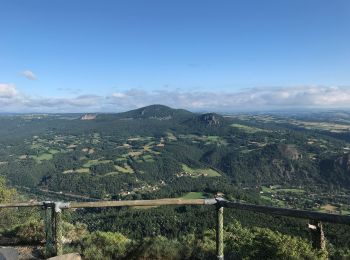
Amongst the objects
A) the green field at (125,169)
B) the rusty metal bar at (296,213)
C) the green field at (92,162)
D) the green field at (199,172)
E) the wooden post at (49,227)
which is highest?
the rusty metal bar at (296,213)

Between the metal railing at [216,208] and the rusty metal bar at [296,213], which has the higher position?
the rusty metal bar at [296,213]

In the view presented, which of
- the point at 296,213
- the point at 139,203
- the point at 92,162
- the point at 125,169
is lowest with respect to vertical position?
the point at 125,169

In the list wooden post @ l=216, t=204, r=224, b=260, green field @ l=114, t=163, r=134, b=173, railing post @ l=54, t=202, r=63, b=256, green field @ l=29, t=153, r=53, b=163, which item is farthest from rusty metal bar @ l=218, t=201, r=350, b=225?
green field @ l=29, t=153, r=53, b=163

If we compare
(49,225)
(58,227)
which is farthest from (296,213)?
(49,225)

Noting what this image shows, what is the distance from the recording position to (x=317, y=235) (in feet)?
18.5

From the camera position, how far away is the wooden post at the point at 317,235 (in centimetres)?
555

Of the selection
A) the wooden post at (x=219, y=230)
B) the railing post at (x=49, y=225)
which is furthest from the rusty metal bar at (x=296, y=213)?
the railing post at (x=49, y=225)

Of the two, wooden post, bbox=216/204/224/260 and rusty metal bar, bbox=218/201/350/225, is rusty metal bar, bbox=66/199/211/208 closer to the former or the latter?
wooden post, bbox=216/204/224/260

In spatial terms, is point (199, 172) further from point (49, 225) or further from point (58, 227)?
point (58, 227)

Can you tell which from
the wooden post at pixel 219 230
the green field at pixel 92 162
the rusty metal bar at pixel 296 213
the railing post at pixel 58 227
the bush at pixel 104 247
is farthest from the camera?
the green field at pixel 92 162

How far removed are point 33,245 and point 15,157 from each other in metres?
201

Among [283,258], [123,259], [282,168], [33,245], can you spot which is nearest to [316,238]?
[283,258]

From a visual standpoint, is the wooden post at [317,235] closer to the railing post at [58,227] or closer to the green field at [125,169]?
the railing post at [58,227]

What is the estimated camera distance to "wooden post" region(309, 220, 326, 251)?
5551mm
